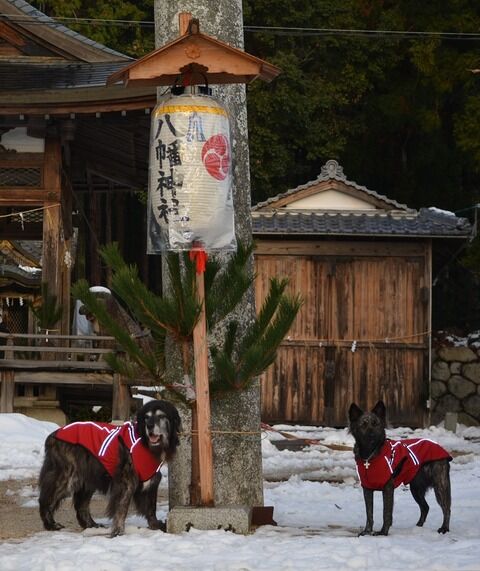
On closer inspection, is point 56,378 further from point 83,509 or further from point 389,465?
point 389,465

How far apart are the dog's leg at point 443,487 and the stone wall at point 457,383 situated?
12.9m

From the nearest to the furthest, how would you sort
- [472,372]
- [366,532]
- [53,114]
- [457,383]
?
[366,532] → [53,114] → [457,383] → [472,372]

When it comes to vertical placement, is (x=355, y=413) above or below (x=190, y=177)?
below

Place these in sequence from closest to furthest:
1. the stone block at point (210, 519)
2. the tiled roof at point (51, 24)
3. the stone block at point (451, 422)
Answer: the stone block at point (210, 519) → the tiled roof at point (51, 24) → the stone block at point (451, 422)

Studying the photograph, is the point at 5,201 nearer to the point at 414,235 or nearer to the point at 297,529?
the point at 414,235

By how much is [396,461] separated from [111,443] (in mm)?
2298

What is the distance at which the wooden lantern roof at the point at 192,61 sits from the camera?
8672mm

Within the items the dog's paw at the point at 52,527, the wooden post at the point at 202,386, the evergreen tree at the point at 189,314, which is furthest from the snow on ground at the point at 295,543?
the evergreen tree at the point at 189,314

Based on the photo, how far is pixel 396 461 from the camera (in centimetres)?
923

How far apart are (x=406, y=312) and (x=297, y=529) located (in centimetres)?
1232

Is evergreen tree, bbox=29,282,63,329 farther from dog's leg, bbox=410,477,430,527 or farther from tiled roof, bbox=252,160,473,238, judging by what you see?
dog's leg, bbox=410,477,430,527

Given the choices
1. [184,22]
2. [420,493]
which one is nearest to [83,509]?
[420,493]

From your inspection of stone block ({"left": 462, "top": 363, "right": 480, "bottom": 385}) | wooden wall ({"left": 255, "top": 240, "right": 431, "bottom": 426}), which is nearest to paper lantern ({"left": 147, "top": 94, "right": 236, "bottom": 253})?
wooden wall ({"left": 255, "top": 240, "right": 431, "bottom": 426})

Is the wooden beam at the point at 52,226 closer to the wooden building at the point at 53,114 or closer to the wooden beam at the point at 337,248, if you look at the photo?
the wooden building at the point at 53,114
